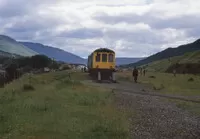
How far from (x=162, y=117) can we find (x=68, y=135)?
7.30m

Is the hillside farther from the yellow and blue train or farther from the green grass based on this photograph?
the green grass

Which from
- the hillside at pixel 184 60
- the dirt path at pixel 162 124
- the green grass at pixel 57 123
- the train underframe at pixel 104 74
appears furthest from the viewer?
the hillside at pixel 184 60

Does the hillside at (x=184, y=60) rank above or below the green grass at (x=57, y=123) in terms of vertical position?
above

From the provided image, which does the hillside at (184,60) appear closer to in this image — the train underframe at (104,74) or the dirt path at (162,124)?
the train underframe at (104,74)

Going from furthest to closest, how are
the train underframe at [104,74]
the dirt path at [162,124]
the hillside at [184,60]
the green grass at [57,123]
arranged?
the hillside at [184,60]
the train underframe at [104,74]
the dirt path at [162,124]
the green grass at [57,123]

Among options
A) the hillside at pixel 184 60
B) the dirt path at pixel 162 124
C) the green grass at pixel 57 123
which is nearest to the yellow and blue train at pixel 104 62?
the dirt path at pixel 162 124

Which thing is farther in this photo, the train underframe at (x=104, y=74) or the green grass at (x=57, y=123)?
the train underframe at (x=104, y=74)

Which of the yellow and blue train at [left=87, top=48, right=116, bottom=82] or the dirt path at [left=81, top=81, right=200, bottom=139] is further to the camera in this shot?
the yellow and blue train at [left=87, top=48, right=116, bottom=82]

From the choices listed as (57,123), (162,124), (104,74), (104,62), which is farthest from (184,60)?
(57,123)

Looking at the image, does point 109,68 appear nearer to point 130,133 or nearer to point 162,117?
point 162,117

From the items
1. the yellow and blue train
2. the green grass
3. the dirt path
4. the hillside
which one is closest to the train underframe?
the yellow and blue train

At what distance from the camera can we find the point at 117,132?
1312cm

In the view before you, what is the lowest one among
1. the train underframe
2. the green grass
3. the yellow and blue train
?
the green grass

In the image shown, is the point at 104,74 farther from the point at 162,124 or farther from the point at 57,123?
the point at 57,123
